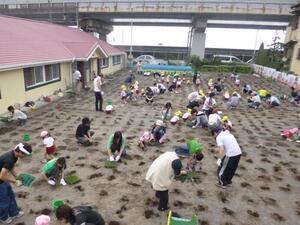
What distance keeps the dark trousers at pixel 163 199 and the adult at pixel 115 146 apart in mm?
2205

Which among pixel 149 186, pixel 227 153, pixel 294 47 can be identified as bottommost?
pixel 149 186

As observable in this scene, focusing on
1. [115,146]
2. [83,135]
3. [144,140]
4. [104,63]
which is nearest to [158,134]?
[144,140]

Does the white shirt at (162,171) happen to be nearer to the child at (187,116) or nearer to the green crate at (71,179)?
the green crate at (71,179)

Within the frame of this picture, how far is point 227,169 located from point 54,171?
158 inches

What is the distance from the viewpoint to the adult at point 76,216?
331 centimetres

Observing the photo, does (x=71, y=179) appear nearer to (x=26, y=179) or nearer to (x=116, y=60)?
(x=26, y=179)

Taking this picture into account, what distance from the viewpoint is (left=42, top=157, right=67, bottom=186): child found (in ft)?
19.6

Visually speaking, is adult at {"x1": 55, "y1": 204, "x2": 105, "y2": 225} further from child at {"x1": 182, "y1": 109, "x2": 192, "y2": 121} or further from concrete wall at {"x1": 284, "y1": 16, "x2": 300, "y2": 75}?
concrete wall at {"x1": 284, "y1": 16, "x2": 300, "y2": 75}

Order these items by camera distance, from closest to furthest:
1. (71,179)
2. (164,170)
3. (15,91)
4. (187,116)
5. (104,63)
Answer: (164,170)
(71,179)
(187,116)
(15,91)
(104,63)

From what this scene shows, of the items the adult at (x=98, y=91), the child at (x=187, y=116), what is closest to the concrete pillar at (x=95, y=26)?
the adult at (x=98, y=91)

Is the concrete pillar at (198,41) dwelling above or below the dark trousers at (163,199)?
above

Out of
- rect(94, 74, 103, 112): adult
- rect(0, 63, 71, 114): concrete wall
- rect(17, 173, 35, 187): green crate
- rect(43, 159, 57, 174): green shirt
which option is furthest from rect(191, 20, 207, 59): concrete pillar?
rect(17, 173, 35, 187): green crate

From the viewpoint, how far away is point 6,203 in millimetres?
4707

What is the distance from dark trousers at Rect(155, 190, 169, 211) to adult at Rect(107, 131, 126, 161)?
2205mm
